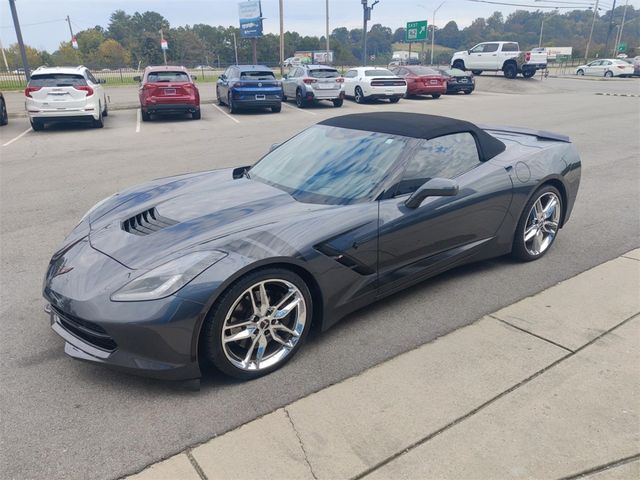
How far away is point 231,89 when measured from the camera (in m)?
16.5

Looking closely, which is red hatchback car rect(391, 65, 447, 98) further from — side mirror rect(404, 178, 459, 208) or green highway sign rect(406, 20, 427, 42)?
green highway sign rect(406, 20, 427, 42)

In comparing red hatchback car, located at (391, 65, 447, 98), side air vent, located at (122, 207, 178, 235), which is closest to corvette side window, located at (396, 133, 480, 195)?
side air vent, located at (122, 207, 178, 235)

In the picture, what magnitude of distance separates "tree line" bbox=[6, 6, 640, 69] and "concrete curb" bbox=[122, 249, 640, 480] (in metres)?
73.0

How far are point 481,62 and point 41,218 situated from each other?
30800 millimetres

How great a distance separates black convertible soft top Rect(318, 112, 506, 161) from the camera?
12.4 ft

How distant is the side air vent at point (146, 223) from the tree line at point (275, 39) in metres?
71.6

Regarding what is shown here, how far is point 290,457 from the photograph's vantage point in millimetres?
2311

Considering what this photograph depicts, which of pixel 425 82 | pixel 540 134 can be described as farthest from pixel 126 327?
pixel 425 82

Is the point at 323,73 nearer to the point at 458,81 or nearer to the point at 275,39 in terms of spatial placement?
the point at 458,81

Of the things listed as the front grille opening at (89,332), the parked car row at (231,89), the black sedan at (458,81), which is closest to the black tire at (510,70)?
the black sedan at (458,81)

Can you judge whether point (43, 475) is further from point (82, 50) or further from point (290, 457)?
point (82, 50)

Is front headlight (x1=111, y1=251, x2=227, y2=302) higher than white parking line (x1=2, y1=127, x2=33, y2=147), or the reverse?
front headlight (x1=111, y1=251, x2=227, y2=302)

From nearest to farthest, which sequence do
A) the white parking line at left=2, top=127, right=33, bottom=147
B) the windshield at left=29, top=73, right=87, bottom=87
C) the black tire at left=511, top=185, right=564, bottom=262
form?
the black tire at left=511, top=185, right=564, bottom=262 → the white parking line at left=2, top=127, right=33, bottom=147 → the windshield at left=29, top=73, right=87, bottom=87

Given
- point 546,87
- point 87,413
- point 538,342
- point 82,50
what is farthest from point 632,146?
point 82,50
